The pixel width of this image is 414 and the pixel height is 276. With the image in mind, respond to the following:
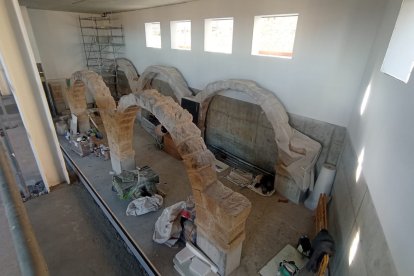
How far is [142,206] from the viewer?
5.04 meters

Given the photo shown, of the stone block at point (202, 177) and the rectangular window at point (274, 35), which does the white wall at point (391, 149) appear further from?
the stone block at point (202, 177)

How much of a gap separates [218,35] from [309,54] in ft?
9.48

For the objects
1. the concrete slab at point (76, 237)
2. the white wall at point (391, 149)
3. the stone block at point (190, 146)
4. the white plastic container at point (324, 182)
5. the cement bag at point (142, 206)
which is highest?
the white wall at point (391, 149)

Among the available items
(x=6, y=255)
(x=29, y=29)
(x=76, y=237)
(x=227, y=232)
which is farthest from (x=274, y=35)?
(x=29, y=29)

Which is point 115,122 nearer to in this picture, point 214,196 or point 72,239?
point 72,239

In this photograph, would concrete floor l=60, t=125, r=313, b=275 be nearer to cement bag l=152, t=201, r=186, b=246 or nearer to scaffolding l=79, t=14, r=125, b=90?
cement bag l=152, t=201, r=186, b=246

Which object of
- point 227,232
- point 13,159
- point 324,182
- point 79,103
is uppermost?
point 79,103

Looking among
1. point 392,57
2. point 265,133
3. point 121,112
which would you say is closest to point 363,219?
point 392,57

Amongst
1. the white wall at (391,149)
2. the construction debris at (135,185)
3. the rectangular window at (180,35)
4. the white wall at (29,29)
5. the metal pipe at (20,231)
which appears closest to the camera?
the metal pipe at (20,231)

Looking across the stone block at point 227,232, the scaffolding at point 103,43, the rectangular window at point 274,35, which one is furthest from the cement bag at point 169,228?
the scaffolding at point 103,43

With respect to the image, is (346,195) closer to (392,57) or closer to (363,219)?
(363,219)

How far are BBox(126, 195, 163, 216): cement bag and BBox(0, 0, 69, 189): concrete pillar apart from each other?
Answer: 101 inches

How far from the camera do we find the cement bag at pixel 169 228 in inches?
168

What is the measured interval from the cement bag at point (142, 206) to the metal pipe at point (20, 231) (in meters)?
4.10
